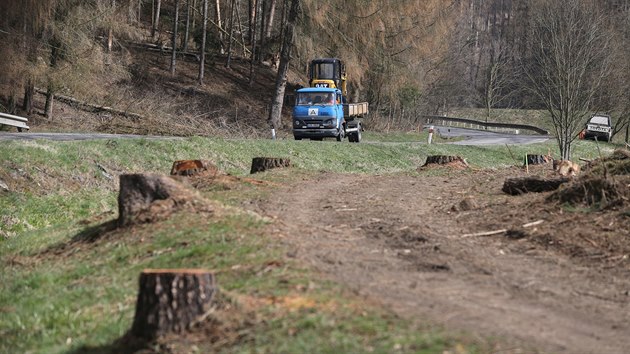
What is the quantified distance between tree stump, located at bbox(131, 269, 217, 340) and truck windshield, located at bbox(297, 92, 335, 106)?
31.9 m

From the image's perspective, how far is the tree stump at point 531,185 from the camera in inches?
523

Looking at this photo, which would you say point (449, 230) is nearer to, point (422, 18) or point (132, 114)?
point (132, 114)

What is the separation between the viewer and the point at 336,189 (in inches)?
594

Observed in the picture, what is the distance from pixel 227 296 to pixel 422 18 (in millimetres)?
47511

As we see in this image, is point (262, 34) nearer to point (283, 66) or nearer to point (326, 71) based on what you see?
point (283, 66)

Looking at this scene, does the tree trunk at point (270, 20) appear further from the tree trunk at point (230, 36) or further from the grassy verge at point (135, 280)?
the grassy verge at point (135, 280)

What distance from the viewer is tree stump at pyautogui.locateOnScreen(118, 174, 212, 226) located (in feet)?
35.3

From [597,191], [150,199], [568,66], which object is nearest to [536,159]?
[568,66]

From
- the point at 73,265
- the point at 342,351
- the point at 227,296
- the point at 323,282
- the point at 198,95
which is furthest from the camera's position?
the point at 198,95

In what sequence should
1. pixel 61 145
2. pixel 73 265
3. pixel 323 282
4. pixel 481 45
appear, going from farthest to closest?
pixel 481 45
pixel 61 145
pixel 73 265
pixel 323 282

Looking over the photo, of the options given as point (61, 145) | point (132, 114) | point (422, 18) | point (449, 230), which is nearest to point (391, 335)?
point (449, 230)

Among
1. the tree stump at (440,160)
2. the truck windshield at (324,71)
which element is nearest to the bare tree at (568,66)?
the tree stump at (440,160)

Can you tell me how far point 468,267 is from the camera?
27.0ft

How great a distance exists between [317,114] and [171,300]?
1242 inches
